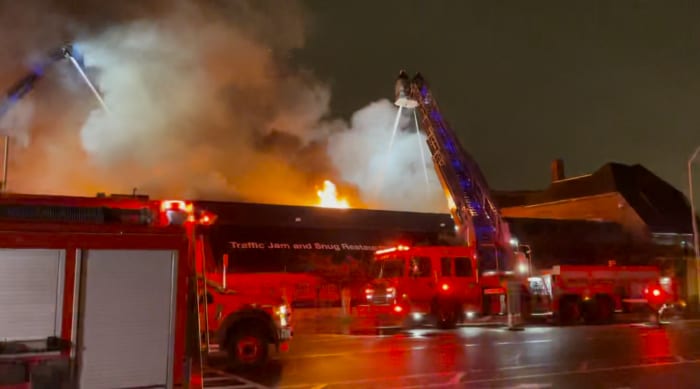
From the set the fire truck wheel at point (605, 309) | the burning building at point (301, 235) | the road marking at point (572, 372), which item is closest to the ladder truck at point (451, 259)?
the fire truck wheel at point (605, 309)

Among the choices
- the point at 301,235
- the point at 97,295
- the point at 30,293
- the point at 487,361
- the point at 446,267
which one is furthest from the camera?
the point at 301,235

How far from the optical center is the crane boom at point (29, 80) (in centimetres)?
2166

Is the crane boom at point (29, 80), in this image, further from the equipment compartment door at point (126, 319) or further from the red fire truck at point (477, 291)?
the equipment compartment door at point (126, 319)

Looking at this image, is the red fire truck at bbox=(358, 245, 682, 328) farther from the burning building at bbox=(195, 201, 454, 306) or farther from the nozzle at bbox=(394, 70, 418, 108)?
the burning building at bbox=(195, 201, 454, 306)

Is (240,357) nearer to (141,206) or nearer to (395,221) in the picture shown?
(141,206)

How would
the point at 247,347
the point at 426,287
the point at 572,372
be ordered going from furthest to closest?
the point at 426,287
the point at 247,347
the point at 572,372

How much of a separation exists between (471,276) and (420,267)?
1.59 metres

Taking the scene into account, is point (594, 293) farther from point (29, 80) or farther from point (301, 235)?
point (29, 80)

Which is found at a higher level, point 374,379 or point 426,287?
point 426,287

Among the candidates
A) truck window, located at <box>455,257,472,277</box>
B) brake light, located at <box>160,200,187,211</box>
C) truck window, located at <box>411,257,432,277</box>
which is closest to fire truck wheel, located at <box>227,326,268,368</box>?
brake light, located at <box>160,200,187,211</box>

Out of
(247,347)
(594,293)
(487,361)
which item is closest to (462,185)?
(594,293)

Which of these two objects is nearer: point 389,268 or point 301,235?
point 389,268

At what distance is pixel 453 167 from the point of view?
18.6 m

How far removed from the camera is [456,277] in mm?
16391
